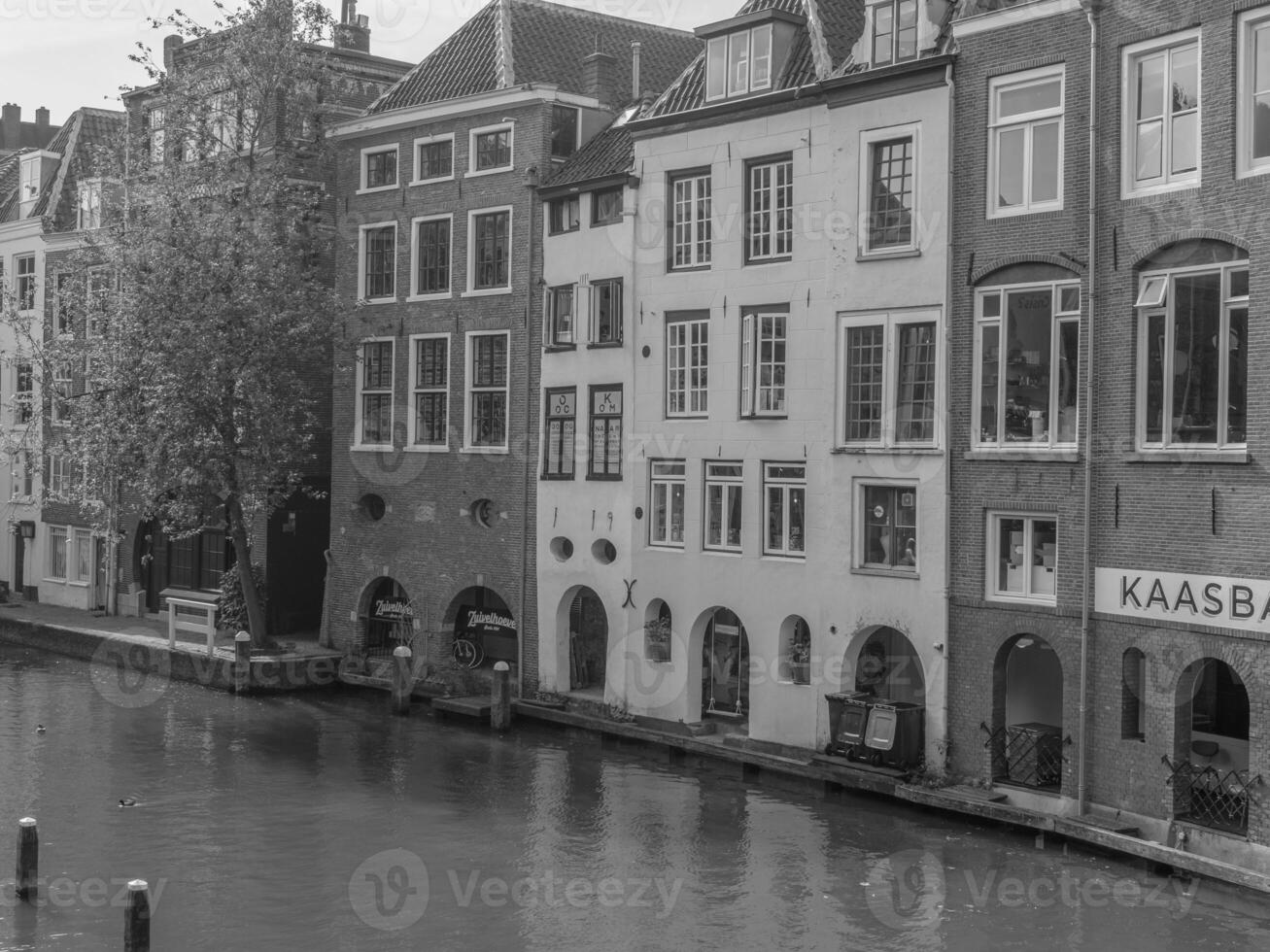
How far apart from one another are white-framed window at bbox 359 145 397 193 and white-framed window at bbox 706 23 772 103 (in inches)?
440

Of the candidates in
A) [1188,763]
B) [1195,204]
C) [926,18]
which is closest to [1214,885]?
[1188,763]

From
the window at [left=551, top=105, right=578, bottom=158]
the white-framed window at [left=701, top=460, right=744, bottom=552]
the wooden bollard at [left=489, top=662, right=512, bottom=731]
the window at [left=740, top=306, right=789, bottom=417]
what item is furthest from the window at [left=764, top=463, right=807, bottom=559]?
the window at [left=551, top=105, right=578, bottom=158]

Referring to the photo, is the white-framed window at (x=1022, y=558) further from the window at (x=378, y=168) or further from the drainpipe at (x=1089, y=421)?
the window at (x=378, y=168)

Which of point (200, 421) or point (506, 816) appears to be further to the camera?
point (200, 421)

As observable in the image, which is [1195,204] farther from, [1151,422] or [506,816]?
[506,816]

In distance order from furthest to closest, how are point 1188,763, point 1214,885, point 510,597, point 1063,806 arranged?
point 510,597 → point 1063,806 → point 1188,763 → point 1214,885

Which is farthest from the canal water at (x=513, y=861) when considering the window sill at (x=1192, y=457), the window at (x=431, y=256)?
the window at (x=431, y=256)

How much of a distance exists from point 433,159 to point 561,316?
6307mm

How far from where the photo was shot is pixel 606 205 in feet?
110

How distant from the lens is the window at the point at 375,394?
130 feet

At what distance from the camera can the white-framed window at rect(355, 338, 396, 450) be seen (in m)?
39.5

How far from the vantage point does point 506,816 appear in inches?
1007

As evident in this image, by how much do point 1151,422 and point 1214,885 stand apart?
6.69 meters

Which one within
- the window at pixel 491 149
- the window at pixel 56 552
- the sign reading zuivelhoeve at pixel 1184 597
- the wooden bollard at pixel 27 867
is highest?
the window at pixel 491 149
